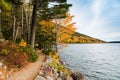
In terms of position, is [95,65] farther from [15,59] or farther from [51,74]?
[15,59]

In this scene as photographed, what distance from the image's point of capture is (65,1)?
A: 25891 mm

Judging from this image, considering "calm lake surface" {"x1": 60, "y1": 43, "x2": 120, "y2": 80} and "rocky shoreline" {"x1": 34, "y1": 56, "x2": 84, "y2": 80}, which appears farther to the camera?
"calm lake surface" {"x1": 60, "y1": 43, "x2": 120, "y2": 80}

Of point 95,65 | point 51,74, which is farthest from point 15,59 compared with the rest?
point 95,65

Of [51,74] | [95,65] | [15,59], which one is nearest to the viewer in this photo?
[15,59]

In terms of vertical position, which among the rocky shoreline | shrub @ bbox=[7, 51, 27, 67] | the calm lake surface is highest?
shrub @ bbox=[7, 51, 27, 67]

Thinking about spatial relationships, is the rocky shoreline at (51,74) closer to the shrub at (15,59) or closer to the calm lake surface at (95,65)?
the shrub at (15,59)

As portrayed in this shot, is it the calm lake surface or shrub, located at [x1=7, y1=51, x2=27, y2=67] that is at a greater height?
shrub, located at [x1=7, y1=51, x2=27, y2=67]

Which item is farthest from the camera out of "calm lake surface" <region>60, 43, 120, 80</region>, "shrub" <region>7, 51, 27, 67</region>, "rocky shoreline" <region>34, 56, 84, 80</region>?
"calm lake surface" <region>60, 43, 120, 80</region>

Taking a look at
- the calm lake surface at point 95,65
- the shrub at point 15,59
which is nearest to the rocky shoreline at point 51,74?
the shrub at point 15,59

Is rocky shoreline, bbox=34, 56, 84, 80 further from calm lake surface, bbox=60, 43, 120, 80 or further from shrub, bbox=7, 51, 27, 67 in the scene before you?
calm lake surface, bbox=60, 43, 120, 80

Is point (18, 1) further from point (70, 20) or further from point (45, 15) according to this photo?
point (70, 20)

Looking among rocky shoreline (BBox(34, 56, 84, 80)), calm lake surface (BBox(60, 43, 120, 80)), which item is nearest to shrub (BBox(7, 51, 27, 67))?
rocky shoreline (BBox(34, 56, 84, 80))

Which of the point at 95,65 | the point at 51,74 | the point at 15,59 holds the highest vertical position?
the point at 15,59

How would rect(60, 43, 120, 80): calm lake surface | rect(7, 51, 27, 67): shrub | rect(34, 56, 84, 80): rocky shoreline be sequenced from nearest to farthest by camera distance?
rect(34, 56, 84, 80): rocky shoreline
rect(7, 51, 27, 67): shrub
rect(60, 43, 120, 80): calm lake surface
